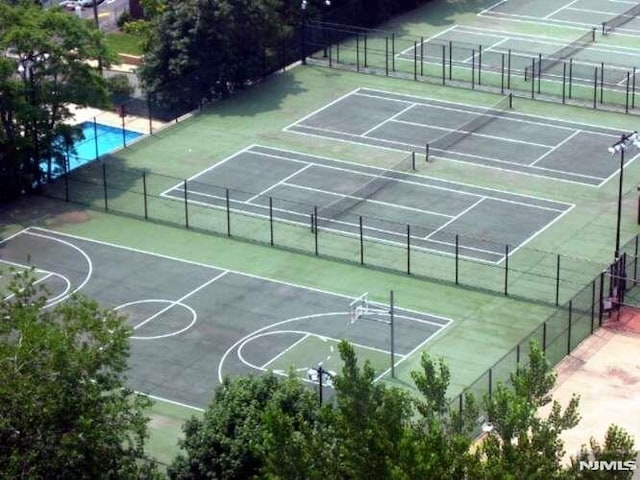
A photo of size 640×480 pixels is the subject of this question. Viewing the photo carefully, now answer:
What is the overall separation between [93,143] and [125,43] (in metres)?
17.1

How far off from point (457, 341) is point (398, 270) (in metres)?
6.10

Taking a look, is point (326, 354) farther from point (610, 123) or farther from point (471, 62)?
point (471, 62)

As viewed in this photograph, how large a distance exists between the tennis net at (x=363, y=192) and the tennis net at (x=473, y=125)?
1.93 meters

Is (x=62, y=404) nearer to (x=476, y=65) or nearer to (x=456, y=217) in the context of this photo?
(x=456, y=217)

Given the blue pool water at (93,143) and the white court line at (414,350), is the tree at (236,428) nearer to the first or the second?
the white court line at (414,350)

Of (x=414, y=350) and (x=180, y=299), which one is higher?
(x=180, y=299)

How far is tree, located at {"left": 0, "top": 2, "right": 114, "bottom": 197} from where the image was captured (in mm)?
72375

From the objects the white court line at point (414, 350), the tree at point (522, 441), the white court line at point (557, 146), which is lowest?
the white court line at point (414, 350)

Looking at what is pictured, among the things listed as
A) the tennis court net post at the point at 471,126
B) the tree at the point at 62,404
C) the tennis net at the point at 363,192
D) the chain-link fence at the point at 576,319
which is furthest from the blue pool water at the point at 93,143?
the tree at the point at 62,404

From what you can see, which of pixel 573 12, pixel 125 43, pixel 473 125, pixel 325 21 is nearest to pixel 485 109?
pixel 473 125

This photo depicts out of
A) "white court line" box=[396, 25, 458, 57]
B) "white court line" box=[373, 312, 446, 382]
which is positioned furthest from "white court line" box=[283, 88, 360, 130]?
"white court line" box=[373, 312, 446, 382]

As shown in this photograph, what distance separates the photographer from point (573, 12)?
316 feet

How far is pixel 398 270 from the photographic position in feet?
216

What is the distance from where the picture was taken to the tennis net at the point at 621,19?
92875 millimetres
